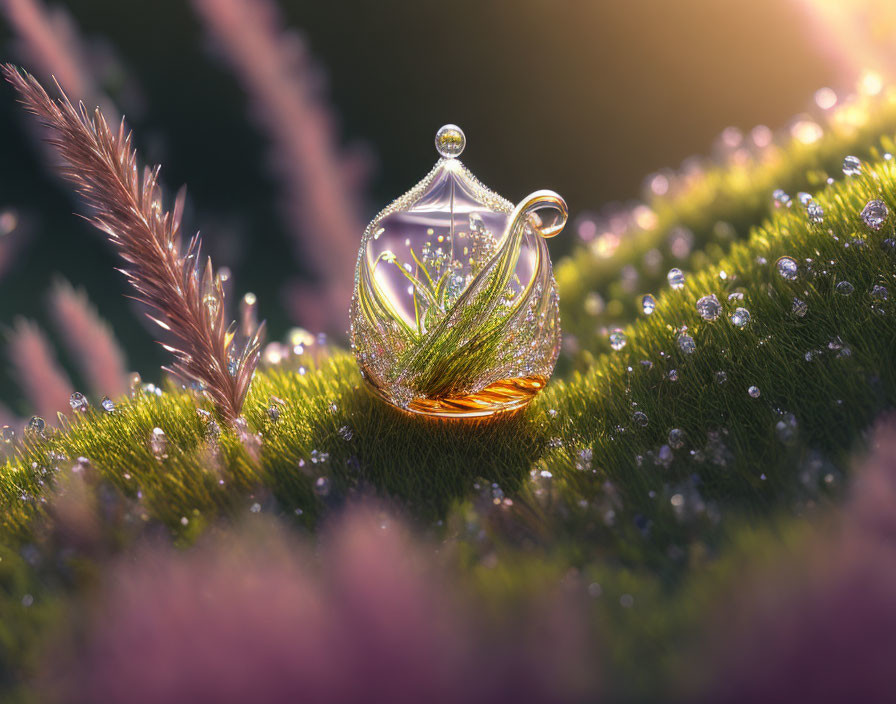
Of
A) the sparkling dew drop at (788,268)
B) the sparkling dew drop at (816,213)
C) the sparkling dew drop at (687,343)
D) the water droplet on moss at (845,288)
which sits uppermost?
the sparkling dew drop at (816,213)

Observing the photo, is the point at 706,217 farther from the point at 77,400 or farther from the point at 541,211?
the point at 77,400

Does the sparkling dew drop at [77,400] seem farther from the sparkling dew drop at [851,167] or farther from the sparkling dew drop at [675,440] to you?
the sparkling dew drop at [851,167]

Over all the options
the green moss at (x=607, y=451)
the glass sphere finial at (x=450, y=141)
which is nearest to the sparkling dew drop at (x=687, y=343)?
the green moss at (x=607, y=451)

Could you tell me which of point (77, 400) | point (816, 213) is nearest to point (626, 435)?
point (816, 213)

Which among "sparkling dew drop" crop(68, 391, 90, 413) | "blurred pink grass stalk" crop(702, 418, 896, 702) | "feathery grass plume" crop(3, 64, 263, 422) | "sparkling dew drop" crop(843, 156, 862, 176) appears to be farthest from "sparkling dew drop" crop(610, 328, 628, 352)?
"sparkling dew drop" crop(68, 391, 90, 413)

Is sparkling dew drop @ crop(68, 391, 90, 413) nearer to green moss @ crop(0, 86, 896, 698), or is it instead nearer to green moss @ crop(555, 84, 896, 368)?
green moss @ crop(0, 86, 896, 698)

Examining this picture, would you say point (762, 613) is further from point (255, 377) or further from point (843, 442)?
point (255, 377)
